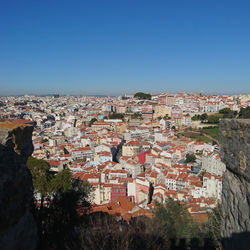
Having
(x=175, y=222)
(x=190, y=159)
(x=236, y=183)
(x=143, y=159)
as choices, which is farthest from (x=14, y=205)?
(x=190, y=159)

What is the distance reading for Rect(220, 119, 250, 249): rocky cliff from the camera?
128 centimetres

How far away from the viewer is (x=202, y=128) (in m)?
33.2

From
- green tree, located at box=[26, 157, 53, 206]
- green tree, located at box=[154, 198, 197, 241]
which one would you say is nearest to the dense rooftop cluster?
green tree, located at box=[154, 198, 197, 241]

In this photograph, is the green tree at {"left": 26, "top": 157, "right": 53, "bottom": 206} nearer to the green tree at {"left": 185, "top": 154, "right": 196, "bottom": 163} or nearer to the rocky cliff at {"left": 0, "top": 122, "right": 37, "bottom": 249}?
the rocky cliff at {"left": 0, "top": 122, "right": 37, "bottom": 249}

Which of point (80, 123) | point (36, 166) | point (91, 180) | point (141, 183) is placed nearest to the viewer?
point (36, 166)

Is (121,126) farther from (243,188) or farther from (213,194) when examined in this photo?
(243,188)

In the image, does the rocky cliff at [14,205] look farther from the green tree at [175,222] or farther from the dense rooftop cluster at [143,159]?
the green tree at [175,222]

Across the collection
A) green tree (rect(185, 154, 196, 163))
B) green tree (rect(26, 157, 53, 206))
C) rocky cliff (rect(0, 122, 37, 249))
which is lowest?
green tree (rect(185, 154, 196, 163))

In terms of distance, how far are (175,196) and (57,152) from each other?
16409 millimetres

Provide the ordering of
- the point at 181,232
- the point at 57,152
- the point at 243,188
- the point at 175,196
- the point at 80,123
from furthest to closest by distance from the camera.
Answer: the point at 80,123 → the point at 57,152 → the point at 175,196 → the point at 181,232 → the point at 243,188

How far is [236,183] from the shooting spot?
1398 mm

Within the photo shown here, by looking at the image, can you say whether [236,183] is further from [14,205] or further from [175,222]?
[175,222]

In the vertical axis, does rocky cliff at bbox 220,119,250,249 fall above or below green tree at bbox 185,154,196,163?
above

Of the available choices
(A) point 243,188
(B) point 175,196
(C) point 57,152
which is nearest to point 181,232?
(A) point 243,188
